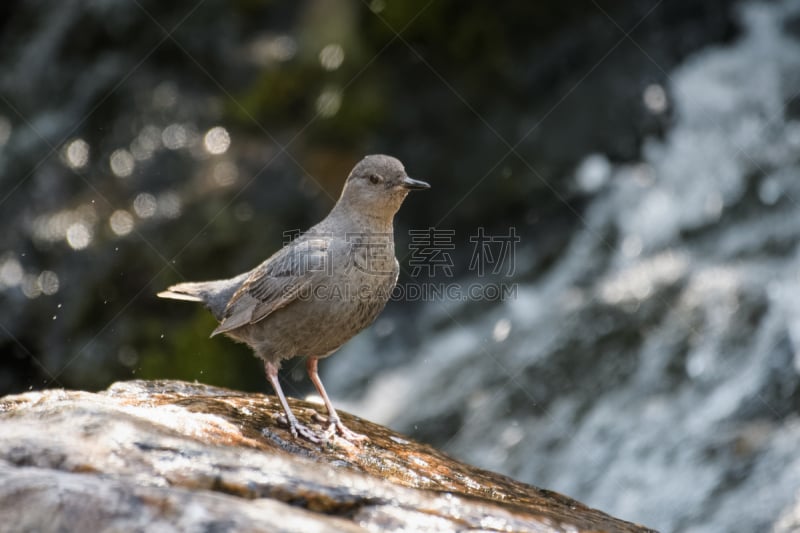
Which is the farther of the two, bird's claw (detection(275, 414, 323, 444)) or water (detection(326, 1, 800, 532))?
water (detection(326, 1, 800, 532))

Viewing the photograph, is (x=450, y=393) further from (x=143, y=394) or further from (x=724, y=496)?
(x=143, y=394)

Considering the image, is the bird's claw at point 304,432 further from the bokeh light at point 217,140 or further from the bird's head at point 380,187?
the bokeh light at point 217,140

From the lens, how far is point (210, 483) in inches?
117

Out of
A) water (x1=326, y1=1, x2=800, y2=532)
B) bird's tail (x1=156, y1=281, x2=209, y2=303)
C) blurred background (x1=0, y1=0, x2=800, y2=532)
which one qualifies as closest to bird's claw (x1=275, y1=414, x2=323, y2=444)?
bird's tail (x1=156, y1=281, x2=209, y2=303)

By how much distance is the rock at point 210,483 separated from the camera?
2621mm

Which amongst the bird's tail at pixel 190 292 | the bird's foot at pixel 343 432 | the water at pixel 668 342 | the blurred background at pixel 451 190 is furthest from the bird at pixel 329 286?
the blurred background at pixel 451 190

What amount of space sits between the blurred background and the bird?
3.04 metres

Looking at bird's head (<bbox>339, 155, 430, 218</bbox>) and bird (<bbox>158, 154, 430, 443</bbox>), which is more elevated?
bird's head (<bbox>339, 155, 430, 218</bbox>)

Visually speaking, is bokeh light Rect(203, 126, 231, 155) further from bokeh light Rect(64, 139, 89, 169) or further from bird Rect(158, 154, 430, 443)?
bird Rect(158, 154, 430, 443)

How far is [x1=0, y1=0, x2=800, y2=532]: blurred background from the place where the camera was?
7762 millimetres

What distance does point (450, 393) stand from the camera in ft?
26.9

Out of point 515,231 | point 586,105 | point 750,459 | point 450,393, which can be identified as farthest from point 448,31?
point 750,459

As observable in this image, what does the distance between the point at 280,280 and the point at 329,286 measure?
37cm

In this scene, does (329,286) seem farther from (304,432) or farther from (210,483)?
(210,483)
